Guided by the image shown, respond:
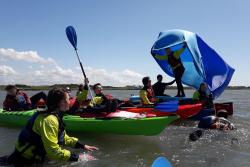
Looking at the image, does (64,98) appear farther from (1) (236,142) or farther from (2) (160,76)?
(2) (160,76)

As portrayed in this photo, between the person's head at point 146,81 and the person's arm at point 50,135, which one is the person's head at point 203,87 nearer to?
the person's head at point 146,81

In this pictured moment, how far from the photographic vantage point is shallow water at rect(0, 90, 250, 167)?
5.61 metres

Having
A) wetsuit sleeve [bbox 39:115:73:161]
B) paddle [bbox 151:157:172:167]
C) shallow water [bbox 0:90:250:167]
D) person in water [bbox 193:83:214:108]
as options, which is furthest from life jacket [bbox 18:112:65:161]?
person in water [bbox 193:83:214:108]

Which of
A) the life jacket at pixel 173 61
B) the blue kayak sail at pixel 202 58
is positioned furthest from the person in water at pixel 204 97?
the life jacket at pixel 173 61

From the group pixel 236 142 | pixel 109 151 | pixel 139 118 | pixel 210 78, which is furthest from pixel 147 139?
pixel 210 78

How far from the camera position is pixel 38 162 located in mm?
3779

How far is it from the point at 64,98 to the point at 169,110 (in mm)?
4198

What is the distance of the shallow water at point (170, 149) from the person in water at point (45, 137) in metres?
0.55

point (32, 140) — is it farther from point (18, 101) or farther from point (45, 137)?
point (18, 101)

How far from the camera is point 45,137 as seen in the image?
347 centimetres

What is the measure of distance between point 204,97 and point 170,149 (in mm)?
3870

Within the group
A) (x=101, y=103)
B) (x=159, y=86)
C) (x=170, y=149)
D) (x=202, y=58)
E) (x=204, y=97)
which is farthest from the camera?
(x=202, y=58)

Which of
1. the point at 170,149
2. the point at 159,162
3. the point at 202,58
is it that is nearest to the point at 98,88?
the point at 170,149

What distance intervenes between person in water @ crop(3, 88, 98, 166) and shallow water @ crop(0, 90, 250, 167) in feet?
1.79
